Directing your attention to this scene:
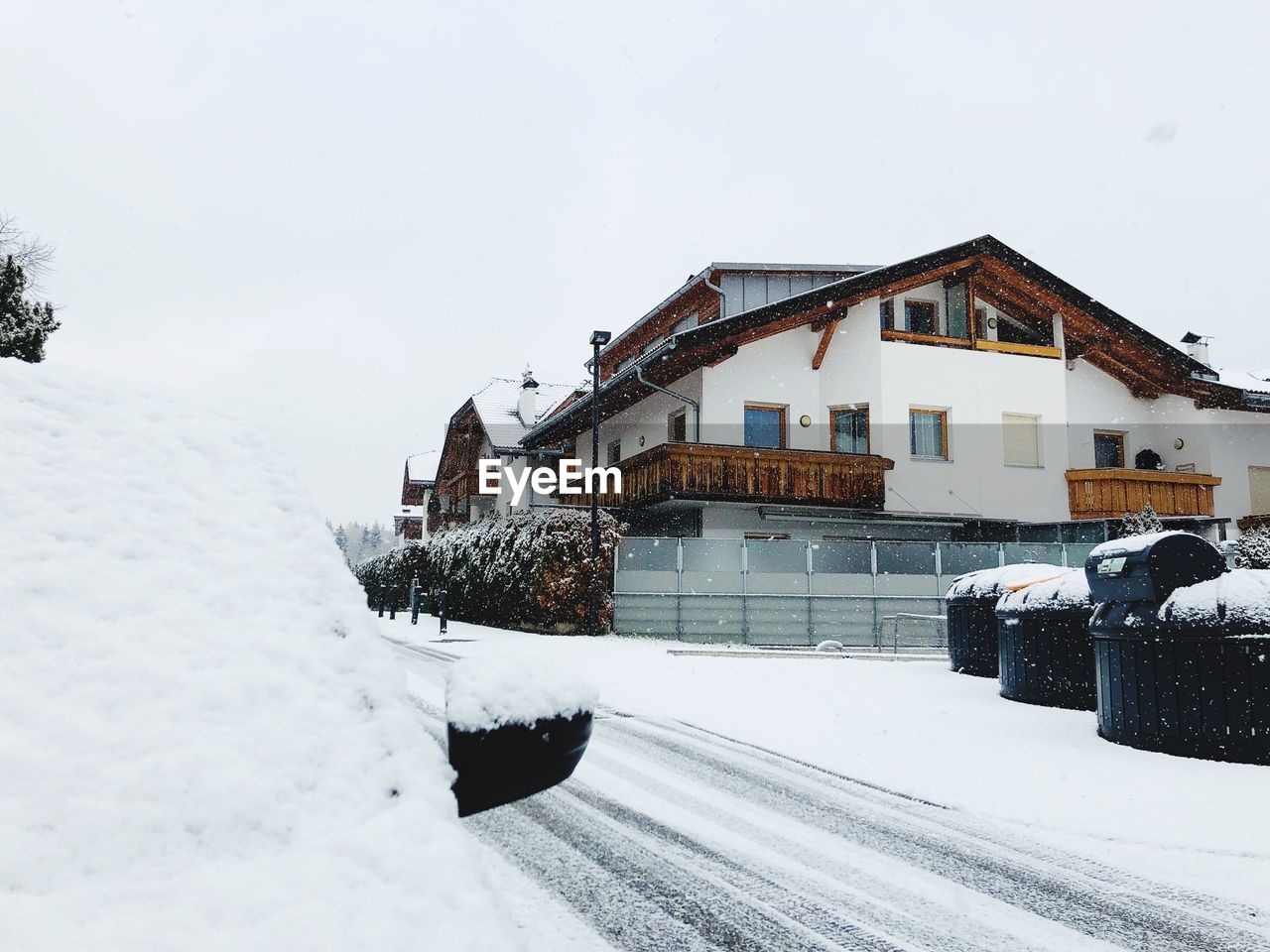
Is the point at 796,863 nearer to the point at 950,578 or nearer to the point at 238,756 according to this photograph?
the point at 238,756

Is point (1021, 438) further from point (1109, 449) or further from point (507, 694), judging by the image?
point (507, 694)

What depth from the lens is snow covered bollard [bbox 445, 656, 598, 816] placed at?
1.60m

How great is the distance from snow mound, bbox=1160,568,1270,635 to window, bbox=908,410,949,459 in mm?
17021

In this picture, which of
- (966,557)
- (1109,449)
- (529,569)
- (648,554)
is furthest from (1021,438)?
(529,569)

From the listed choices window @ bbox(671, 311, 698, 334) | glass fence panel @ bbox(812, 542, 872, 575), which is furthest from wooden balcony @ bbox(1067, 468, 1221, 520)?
window @ bbox(671, 311, 698, 334)

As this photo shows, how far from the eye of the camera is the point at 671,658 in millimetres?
14750

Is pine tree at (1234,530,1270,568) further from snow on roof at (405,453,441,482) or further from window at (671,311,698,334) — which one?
snow on roof at (405,453,441,482)

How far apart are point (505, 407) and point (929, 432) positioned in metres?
21.1

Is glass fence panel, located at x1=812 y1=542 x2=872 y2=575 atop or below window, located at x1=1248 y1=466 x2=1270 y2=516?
below

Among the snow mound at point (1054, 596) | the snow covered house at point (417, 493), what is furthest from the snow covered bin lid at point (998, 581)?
the snow covered house at point (417, 493)

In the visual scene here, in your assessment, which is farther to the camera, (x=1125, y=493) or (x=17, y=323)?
(x=1125, y=493)

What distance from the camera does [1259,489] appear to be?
87.4 feet

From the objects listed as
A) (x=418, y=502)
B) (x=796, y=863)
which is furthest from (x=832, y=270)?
(x=418, y=502)

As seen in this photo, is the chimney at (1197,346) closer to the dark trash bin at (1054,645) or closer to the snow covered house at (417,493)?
the dark trash bin at (1054,645)
